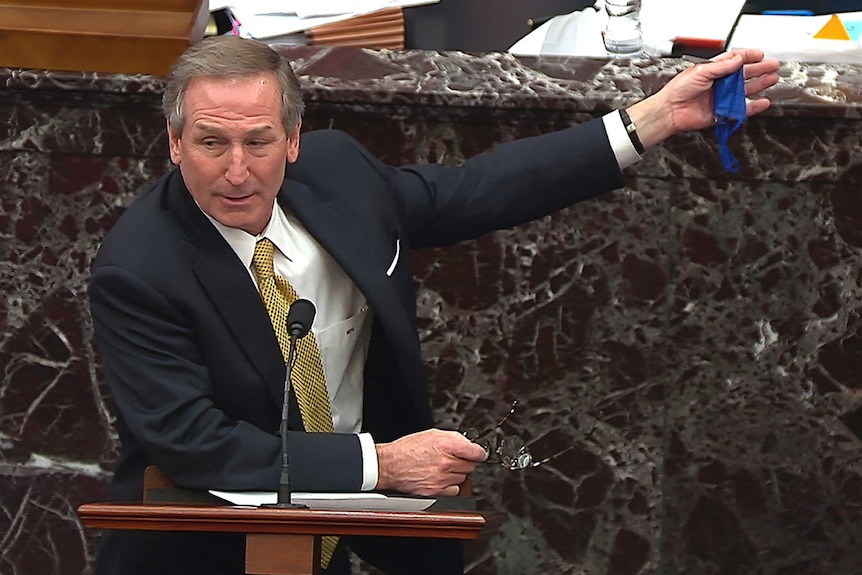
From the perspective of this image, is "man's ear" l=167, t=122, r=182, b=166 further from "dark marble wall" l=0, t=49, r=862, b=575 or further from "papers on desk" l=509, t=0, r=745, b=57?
"papers on desk" l=509, t=0, r=745, b=57

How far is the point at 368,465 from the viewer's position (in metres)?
1.90

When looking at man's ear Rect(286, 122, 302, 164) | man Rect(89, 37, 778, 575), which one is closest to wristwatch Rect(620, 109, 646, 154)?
man Rect(89, 37, 778, 575)

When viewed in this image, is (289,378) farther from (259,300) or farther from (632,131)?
(632,131)

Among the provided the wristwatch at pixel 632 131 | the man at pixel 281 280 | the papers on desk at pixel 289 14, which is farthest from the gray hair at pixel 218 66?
the papers on desk at pixel 289 14

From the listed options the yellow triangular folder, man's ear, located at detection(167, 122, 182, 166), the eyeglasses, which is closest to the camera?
man's ear, located at detection(167, 122, 182, 166)

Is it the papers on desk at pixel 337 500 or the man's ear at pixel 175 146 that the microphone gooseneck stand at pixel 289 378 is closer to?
the papers on desk at pixel 337 500

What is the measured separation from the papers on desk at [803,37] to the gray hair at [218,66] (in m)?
1.28

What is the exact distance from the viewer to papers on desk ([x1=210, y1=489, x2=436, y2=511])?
5.68 feet

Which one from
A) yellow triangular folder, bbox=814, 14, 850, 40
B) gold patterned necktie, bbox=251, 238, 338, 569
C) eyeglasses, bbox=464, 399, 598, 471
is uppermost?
yellow triangular folder, bbox=814, 14, 850, 40

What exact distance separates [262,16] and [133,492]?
4.23ft

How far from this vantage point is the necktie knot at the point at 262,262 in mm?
2018

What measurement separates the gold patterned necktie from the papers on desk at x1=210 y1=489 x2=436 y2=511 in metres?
0.20

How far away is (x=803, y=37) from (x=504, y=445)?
1.01 metres

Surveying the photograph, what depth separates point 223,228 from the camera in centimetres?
201
